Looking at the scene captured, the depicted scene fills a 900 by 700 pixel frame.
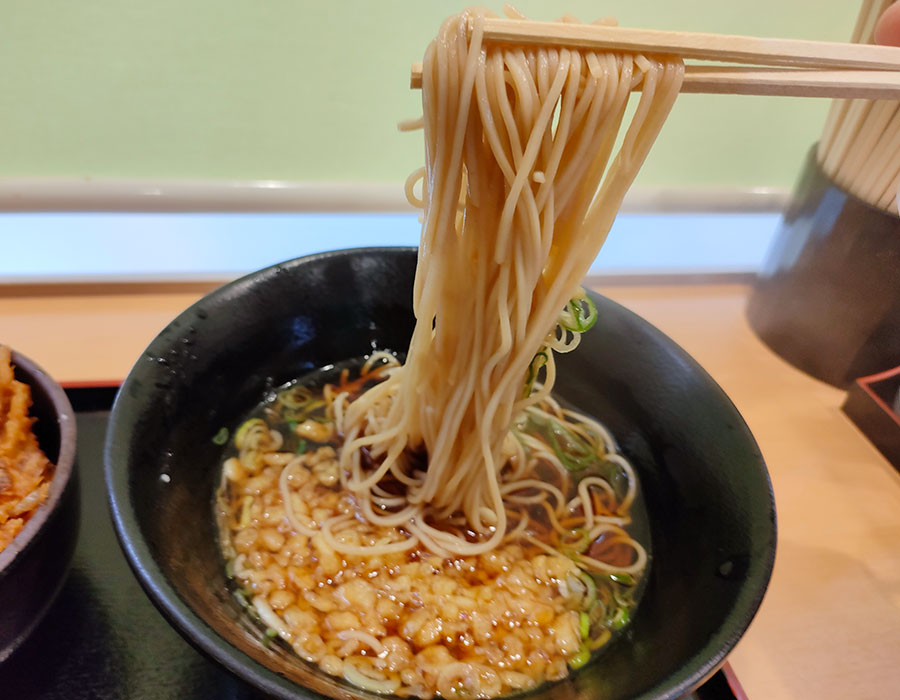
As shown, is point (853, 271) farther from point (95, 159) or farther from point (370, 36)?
point (95, 159)

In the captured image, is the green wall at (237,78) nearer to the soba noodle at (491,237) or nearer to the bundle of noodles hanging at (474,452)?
the bundle of noodles hanging at (474,452)

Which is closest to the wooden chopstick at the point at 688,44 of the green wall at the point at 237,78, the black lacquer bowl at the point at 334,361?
the black lacquer bowl at the point at 334,361

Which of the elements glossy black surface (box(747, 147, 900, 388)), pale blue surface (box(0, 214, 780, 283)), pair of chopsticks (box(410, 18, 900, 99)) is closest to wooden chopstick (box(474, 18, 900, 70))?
pair of chopsticks (box(410, 18, 900, 99))

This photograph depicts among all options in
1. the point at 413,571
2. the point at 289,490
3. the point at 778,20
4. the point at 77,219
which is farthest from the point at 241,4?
the point at 778,20

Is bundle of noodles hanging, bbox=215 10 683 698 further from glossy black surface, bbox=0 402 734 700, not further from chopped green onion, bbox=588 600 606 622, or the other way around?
glossy black surface, bbox=0 402 734 700

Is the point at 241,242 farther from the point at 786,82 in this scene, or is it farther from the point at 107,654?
the point at 786,82

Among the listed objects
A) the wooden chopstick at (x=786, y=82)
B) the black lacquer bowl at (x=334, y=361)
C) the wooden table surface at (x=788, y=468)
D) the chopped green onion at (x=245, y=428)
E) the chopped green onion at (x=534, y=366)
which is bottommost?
the wooden table surface at (x=788, y=468)

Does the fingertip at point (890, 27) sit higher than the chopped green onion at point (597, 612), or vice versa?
the fingertip at point (890, 27)
